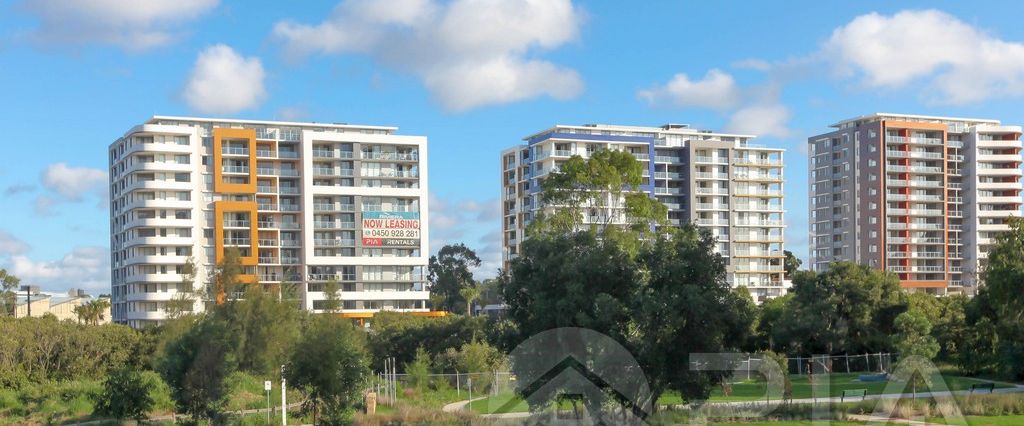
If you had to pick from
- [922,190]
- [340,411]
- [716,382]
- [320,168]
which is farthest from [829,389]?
[922,190]

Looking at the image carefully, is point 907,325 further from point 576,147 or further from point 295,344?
point 576,147

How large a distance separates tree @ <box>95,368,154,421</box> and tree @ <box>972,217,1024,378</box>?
33591 millimetres

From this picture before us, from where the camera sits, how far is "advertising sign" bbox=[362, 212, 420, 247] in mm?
99750

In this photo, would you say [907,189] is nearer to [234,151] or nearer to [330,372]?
[234,151]

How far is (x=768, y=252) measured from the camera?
394 feet

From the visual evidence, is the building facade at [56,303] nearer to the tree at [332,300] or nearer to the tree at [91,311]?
the tree at [91,311]

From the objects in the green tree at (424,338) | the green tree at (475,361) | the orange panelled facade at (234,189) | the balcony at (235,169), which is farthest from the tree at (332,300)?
the balcony at (235,169)

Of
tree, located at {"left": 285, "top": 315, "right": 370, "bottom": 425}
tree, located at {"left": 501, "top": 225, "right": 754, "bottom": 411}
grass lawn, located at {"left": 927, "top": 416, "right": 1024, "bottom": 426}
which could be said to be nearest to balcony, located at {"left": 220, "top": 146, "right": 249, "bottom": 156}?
tree, located at {"left": 285, "top": 315, "right": 370, "bottom": 425}

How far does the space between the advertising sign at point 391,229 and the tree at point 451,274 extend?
19249 mm

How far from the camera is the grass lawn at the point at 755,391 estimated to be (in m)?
40.4

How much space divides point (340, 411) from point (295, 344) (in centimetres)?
301

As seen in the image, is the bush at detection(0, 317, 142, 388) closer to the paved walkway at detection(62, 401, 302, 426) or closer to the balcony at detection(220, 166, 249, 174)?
the paved walkway at detection(62, 401, 302, 426)

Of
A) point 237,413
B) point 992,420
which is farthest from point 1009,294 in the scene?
point 237,413

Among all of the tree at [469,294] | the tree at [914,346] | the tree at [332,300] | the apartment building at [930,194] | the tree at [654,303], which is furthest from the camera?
the apartment building at [930,194]
